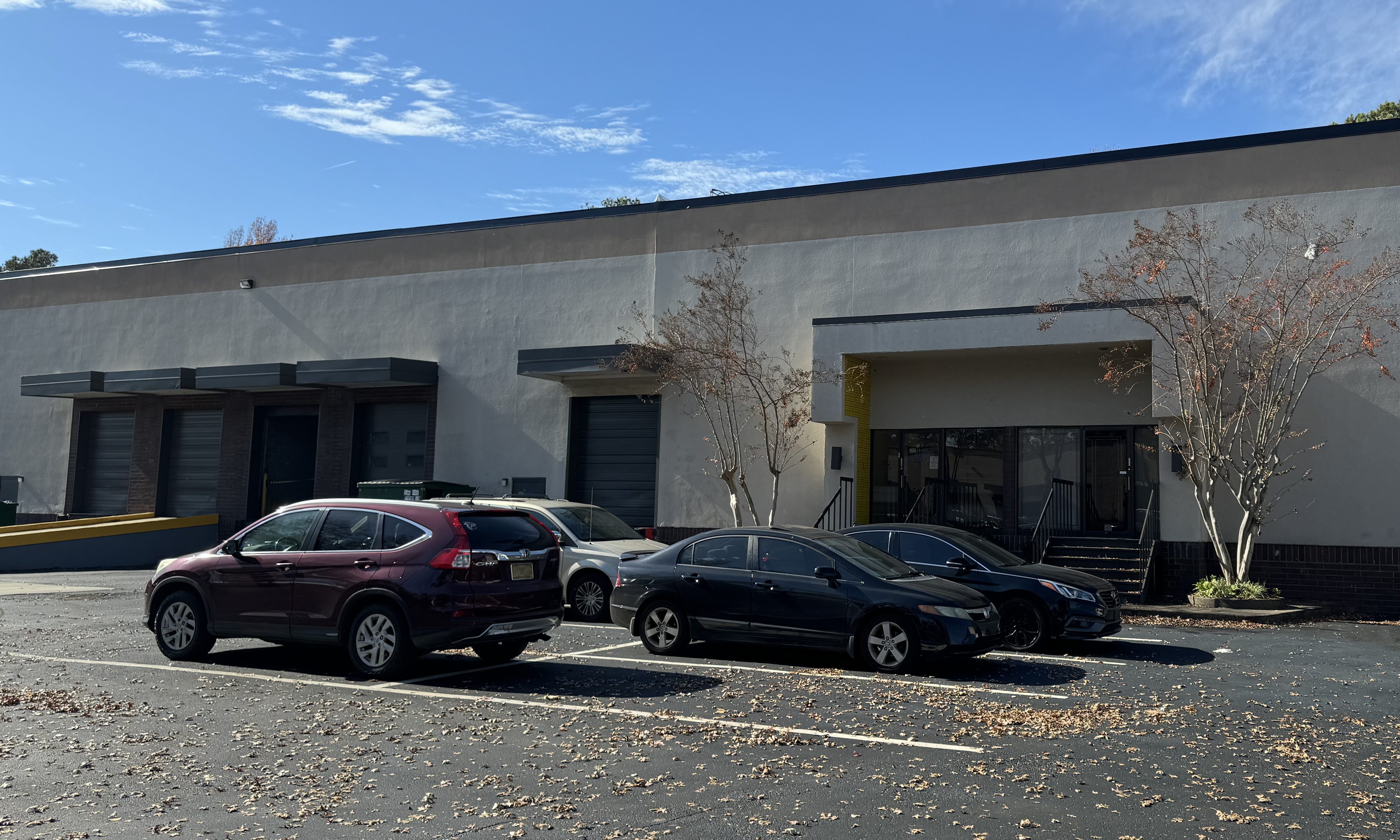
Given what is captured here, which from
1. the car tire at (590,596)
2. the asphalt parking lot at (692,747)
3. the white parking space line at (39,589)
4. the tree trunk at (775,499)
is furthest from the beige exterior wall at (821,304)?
the asphalt parking lot at (692,747)

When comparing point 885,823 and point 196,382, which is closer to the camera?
point 885,823

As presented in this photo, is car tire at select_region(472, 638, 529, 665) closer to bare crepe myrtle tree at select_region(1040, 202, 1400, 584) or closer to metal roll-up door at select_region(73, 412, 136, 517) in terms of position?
bare crepe myrtle tree at select_region(1040, 202, 1400, 584)

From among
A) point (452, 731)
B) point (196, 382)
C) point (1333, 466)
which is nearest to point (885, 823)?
point (452, 731)

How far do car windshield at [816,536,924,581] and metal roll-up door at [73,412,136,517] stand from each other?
79.7 feet

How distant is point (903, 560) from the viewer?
13.0 meters

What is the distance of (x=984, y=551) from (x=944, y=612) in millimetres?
3123

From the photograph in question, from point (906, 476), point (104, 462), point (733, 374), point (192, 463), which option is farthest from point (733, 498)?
point (104, 462)

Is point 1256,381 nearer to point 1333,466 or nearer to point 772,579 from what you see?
point 1333,466

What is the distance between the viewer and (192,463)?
28.9 meters

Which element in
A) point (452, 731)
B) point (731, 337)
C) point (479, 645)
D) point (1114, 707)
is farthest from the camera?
point (731, 337)

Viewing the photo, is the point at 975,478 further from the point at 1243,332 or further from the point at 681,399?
the point at 681,399

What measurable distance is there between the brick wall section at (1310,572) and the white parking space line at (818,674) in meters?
9.78

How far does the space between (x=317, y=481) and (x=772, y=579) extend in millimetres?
18553

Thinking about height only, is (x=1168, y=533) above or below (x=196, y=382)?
below
